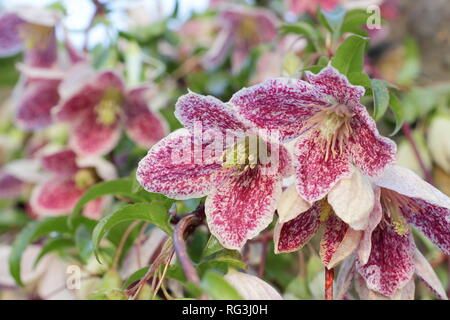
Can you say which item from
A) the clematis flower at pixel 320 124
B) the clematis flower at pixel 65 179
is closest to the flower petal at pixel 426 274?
the clematis flower at pixel 320 124

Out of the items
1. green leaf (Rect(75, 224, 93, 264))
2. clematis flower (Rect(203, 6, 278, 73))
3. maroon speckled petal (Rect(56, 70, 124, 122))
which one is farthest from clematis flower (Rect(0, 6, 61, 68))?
green leaf (Rect(75, 224, 93, 264))

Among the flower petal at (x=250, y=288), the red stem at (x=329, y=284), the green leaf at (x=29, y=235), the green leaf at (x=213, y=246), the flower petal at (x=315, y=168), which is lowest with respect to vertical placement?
the green leaf at (x=29, y=235)

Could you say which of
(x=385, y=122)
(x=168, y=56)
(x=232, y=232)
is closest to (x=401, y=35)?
(x=385, y=122)

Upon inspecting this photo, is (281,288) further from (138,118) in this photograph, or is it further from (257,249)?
(138,118)

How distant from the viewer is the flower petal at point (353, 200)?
469mm

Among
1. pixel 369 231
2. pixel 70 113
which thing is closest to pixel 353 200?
pixel 369 231

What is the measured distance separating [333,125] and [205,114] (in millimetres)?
117

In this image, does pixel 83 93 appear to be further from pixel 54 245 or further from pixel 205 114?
pixel 205 114

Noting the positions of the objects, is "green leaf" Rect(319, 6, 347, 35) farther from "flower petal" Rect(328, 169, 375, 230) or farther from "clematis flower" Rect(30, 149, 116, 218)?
"clematis flower" Rect(30, 149, 116, 218)

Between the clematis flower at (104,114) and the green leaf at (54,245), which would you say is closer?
the green leaf at (54,245)

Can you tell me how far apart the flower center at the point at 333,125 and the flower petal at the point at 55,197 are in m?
0.45

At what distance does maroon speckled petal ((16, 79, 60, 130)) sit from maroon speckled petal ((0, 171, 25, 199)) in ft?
0.48

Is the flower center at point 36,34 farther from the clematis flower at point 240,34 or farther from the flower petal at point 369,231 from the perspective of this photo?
the flower petal at point 369,231

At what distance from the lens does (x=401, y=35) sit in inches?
47.7
